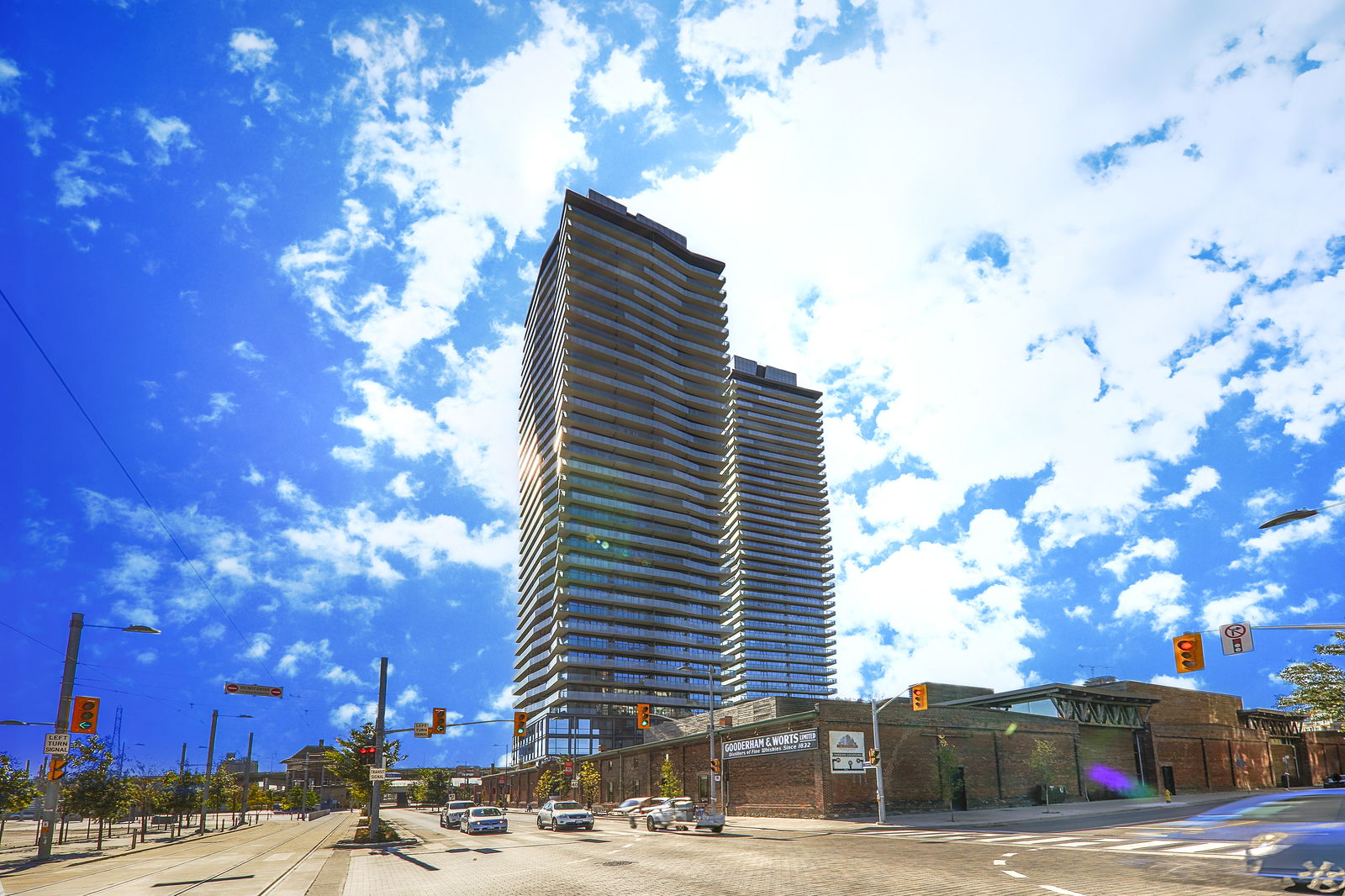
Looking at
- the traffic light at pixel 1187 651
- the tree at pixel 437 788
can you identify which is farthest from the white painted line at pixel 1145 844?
the tree at pixel 437 788

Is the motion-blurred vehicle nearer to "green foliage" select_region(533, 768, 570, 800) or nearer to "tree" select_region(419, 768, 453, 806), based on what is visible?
"green foliage" select_region(533, 768, 570, 800)

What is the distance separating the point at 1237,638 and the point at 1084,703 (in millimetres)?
38105

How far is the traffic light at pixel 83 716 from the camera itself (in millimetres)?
28844

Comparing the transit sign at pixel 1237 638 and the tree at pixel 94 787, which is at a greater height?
the transit sign at pixel 1237 638

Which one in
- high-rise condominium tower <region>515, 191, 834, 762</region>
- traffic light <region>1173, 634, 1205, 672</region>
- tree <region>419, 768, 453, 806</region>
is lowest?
Result: tree <region>419, 768, 453, 806</region>

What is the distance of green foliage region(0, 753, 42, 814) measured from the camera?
37125mm

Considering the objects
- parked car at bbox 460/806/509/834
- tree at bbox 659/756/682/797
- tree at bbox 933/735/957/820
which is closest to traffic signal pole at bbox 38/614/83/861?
parked car at bbox 460/806/509/834

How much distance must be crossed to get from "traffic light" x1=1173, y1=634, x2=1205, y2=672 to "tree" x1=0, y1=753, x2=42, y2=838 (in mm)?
49099

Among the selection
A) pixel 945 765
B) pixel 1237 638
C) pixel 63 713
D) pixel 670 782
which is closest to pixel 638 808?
pixel 670 782

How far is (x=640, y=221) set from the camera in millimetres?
176250

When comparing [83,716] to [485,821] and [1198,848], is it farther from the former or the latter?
[1198,848]

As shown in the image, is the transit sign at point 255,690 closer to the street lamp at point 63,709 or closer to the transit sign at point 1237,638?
the street lamp at point 63,709

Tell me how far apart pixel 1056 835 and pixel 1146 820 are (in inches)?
375

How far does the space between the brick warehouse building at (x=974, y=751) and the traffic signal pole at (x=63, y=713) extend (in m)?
34.5
